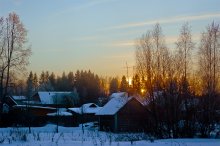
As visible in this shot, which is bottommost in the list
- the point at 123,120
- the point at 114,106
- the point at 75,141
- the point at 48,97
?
the point at 75,141

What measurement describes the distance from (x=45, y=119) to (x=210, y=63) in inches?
1429

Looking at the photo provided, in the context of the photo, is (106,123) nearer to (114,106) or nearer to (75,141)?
(114,106)

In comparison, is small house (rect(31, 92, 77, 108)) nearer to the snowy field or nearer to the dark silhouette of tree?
the snowy field

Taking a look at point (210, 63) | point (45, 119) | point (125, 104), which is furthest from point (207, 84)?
point (45, 119)

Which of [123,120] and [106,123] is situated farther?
[106,123]

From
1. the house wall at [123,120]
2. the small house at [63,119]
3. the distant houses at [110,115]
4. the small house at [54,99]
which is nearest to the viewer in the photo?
the distant houses at [110,115]

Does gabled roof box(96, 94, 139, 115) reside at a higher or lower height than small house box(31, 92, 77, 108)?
lower

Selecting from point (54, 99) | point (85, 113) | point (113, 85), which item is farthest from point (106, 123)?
point (113, 85)

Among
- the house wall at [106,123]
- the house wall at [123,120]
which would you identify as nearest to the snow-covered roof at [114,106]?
the house wall at [123,120]

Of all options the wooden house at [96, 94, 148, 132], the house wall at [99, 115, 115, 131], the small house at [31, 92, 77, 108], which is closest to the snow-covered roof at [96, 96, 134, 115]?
the wooden house at [96, 94, 148, 132]

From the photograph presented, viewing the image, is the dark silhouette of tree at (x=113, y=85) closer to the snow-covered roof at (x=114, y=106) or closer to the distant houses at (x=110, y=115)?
the distant houses at (x=110, y=115)

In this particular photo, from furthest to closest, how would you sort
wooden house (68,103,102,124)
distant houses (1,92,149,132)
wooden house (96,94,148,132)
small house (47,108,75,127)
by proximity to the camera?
1. wooden house (68,103,102,124)
2. small house (47,108,75,127)
3. wooden house (96,94,148,132)
4. distant houses (1,92,149,132)

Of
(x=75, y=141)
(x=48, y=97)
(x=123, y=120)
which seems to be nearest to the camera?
(x=75, y=141)

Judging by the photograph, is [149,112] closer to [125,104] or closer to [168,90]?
[168,90]
